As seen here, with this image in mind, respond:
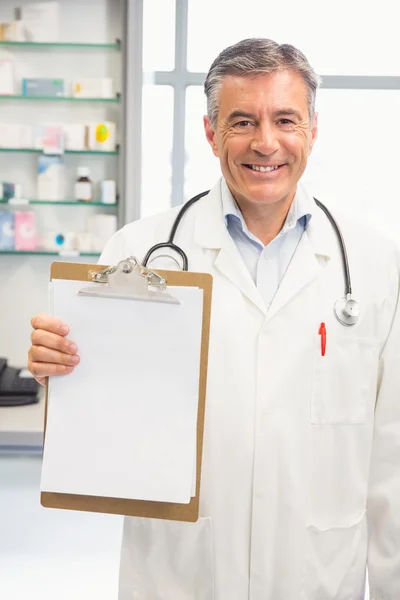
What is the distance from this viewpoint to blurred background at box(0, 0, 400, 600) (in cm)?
270

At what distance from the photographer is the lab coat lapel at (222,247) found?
4.47ft

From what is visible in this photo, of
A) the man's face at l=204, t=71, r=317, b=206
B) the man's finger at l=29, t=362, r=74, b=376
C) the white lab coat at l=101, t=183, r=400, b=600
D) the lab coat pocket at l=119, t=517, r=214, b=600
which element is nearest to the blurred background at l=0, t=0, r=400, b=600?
the lab coat pocket at l=119, t=517, r=214, b=600

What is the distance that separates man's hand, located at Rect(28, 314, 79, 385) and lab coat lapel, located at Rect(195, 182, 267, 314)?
381 millimetres

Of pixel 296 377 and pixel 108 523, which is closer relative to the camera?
pixel 296 377

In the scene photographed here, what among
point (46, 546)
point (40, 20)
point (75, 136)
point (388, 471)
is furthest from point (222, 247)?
point (40, 20)

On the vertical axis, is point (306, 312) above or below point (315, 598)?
above

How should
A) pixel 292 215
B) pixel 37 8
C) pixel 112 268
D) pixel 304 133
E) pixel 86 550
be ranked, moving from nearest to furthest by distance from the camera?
pixel 112 268 → pixel 304 133 → pixel 292 215 → pixel 86 550 → pixel 37 8

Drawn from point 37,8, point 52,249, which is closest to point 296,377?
point 52,249

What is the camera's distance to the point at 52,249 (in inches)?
124

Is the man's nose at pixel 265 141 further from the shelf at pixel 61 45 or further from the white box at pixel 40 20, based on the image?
the white box at pixel 40 20

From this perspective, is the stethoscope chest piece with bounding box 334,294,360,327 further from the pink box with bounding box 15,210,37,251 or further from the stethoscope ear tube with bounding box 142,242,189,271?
the pink box with bounding box 15,210,37,251

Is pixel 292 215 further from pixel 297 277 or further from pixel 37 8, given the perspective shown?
pixel 37 8

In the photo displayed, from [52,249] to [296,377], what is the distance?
6.73 feet

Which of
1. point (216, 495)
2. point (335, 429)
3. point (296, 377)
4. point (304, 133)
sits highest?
point (304, 133)
